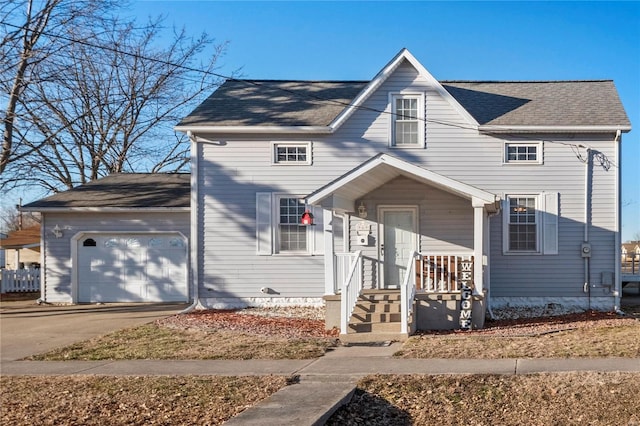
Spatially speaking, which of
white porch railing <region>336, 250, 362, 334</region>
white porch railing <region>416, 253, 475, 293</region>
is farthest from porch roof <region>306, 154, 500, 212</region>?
white porch railing <region>416, 253, 475, 293</region>

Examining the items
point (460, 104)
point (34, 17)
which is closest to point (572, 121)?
point (460, 104)

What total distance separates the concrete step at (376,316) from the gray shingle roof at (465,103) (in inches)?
230

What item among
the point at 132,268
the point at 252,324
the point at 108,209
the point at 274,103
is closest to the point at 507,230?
the point at 252,324

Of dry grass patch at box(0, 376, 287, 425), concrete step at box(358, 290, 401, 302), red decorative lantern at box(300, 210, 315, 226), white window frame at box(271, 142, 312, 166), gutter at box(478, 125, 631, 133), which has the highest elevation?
gutter at box(478, 125, 631, 133)

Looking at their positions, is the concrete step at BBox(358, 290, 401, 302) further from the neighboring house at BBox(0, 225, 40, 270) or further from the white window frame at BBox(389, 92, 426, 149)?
the neighboring house at BBox(0, 225, 40, 270)

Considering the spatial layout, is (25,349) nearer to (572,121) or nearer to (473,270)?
(473,270)

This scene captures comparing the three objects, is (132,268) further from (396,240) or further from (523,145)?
(523,145)

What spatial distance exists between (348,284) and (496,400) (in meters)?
5.08

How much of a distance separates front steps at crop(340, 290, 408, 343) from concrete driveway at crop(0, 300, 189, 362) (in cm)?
504

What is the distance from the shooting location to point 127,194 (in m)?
19.9

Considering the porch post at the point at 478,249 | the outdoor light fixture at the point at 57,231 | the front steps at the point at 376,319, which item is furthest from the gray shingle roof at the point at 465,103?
the outdoor light fixture at the point at 57,231

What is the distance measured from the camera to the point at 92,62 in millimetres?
25672

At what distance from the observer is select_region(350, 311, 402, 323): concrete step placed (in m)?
12.7

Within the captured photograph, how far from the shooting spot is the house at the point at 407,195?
1616 centimetres
